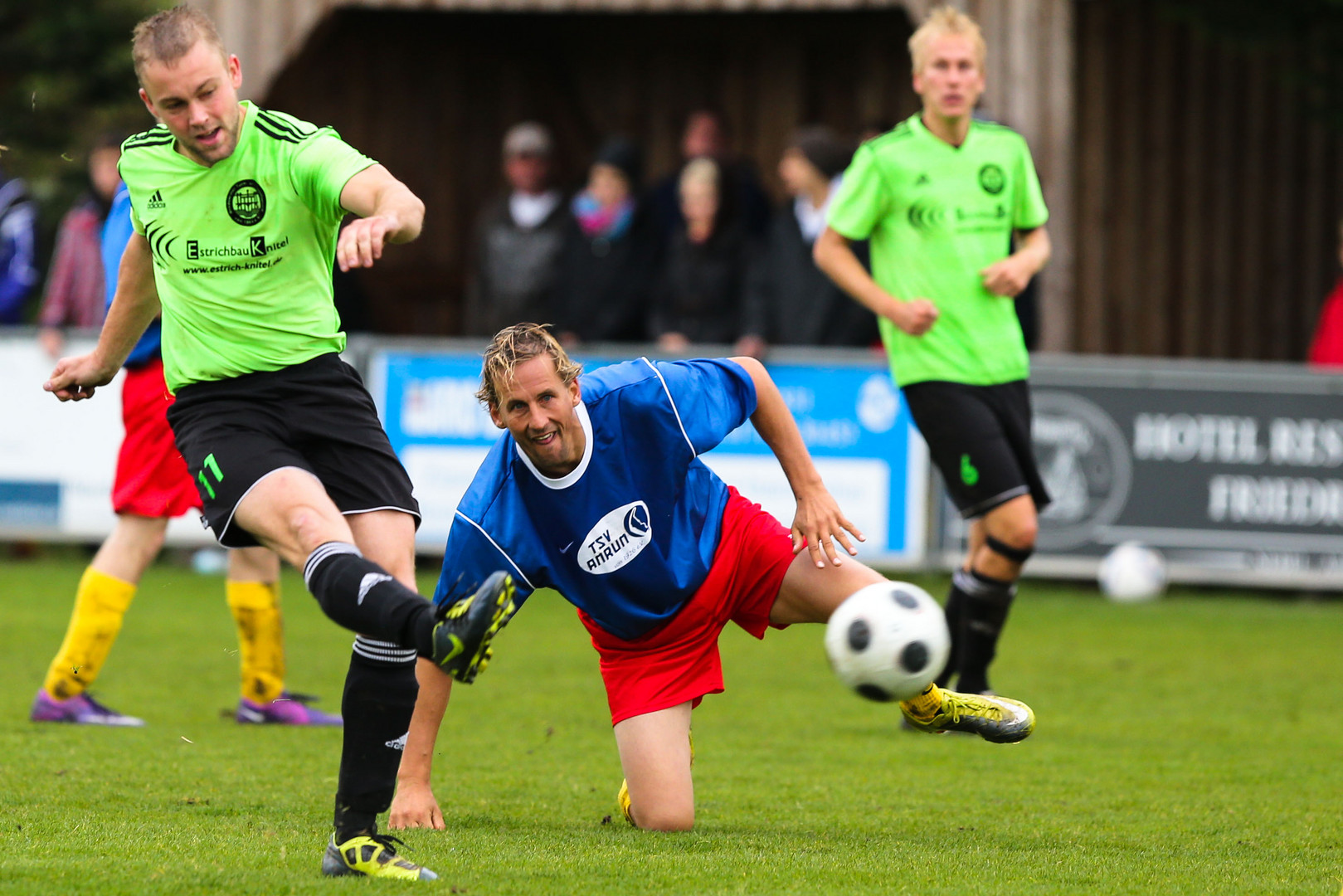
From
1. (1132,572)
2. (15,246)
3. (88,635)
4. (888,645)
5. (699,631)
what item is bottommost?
(1132,572)

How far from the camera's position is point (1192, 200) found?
15820 mm

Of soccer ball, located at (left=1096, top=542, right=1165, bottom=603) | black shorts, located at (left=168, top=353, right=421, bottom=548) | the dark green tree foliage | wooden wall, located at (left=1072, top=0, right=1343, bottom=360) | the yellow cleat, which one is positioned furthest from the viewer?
the dark green tree foliage

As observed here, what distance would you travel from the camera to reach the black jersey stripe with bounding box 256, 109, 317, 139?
461 cm

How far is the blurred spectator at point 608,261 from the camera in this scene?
40.4 feet

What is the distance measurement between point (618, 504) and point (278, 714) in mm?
2644

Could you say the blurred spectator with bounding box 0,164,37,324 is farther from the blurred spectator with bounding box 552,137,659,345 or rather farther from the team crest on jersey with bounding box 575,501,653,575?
the team crest on jersey with bounding box 575,501,653,575

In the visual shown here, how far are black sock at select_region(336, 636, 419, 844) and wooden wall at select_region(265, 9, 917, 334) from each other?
1304 cm

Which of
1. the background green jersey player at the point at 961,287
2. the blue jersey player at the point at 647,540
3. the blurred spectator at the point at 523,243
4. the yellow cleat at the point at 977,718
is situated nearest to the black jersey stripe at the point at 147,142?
the blue jersey player at the point at 647,540

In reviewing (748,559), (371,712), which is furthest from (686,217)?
(371,712)

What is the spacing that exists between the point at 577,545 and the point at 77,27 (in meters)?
13.2

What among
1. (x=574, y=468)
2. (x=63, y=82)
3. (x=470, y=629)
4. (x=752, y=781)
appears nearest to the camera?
(x=470, y=629)

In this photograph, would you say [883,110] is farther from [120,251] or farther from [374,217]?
[374,217]

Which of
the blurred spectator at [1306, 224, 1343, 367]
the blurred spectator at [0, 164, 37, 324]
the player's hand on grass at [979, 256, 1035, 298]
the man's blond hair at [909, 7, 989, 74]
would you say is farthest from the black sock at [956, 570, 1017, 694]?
the blurred spectator at [0, 164, 37, 324]

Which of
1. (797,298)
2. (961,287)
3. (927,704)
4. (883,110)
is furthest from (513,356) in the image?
(883,110)
